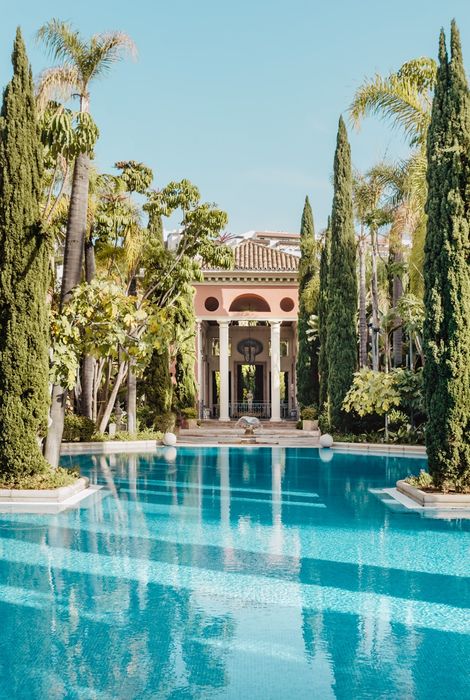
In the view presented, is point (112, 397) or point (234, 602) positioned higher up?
point (112, 397)

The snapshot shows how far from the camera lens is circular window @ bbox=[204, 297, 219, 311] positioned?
33656mm

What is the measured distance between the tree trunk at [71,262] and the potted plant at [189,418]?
16059 mm

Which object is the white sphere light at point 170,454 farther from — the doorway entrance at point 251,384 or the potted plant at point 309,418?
the doorway entrance at point 251,384

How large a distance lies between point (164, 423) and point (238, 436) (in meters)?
3.12

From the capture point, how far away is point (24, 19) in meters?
11.9

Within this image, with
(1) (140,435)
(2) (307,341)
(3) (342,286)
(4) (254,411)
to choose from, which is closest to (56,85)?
(3) (342,286)

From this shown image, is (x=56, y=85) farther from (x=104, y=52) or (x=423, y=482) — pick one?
(x=423, y=482)

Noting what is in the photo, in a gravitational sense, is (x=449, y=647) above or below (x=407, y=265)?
below

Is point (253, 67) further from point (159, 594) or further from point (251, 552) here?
point (159, 594)

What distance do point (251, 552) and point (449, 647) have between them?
334 centimetres

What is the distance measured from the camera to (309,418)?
96.9 ft

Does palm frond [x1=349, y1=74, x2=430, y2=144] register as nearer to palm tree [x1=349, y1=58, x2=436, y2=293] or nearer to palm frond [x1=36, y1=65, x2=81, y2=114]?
palm tree [x1=349, y1=58, x2=436, y2=293]

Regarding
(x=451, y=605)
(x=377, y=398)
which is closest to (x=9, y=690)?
(x=451, y=605)

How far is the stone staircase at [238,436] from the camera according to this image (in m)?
25.7
